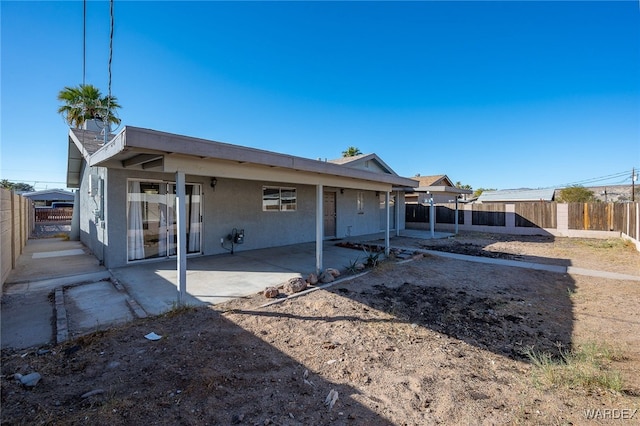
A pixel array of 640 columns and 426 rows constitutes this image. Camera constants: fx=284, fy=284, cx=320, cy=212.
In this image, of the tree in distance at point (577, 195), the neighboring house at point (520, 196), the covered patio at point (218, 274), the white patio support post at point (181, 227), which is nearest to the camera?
the white patio support post at point (181, 227)

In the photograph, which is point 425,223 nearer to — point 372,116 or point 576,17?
point 372,116

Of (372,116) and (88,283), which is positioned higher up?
(372,116)

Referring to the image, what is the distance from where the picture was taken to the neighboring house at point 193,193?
4.38 meters

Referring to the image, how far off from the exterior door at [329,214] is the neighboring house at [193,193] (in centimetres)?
117

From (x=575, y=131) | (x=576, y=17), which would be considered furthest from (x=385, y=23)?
(x=575, y=131)

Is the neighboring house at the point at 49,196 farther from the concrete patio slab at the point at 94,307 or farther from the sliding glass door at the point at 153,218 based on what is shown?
the concrete patio slab at the point at 94,307

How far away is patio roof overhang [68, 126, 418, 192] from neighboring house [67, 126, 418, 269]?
0.01 meters

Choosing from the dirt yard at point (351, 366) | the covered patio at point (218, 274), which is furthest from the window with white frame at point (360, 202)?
the dirt yard at point (351, 366)

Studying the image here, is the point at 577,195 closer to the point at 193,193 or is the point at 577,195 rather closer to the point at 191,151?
the point at 193,193

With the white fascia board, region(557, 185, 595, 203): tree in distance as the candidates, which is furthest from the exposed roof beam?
region(557, 185, 595, 203): tree in distance

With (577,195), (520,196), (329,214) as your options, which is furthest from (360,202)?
(520,196)

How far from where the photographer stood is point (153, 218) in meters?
7.36

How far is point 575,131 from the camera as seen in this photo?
18297 mm

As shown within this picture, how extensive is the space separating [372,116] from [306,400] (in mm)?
17342
